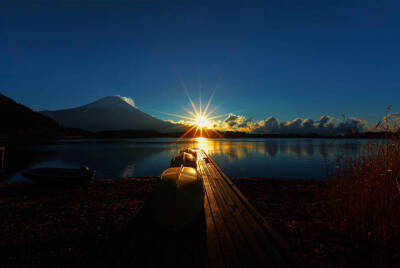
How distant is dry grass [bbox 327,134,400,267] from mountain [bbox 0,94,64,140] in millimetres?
170489

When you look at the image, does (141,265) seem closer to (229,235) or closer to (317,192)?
(229,235)

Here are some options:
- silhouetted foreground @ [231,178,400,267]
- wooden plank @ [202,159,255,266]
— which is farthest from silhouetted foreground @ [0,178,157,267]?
silhouetted foreground @ [231,178,400,267]

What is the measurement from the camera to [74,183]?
1355cm

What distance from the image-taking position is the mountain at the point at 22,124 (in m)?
123

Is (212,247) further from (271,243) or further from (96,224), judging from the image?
(96,224)

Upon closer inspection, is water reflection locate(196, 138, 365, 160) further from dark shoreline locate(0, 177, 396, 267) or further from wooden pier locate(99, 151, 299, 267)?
wooden pier locate(99, 151, 299, 267)

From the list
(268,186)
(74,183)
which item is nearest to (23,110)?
(74,183)

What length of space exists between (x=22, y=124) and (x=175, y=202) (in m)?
180

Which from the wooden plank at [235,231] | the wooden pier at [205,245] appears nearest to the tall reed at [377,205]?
the wooden pier at [205,245]

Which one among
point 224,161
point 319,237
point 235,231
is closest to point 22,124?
point 224,161

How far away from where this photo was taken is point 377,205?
504cm

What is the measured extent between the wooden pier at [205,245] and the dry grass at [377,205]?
8.55 ft

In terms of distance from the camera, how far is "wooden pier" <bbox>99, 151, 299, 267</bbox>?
3.64 metres

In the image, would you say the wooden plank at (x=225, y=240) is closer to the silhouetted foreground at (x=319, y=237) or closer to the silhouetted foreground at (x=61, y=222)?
the silhouetted foreground at (x=319, y=237)
